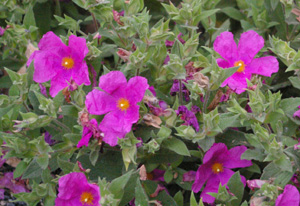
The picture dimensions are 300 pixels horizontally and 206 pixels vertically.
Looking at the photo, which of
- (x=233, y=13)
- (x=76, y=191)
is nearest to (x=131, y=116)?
(x=76, y=191)

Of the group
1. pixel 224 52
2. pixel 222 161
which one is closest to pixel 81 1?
pixel 224 52

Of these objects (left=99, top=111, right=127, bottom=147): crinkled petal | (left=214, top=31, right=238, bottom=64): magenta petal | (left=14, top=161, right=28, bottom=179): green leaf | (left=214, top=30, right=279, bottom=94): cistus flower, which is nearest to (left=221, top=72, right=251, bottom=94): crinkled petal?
(left=214, top=30, right=279, bottom=94): cistus flower

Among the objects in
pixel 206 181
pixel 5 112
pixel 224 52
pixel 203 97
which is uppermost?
pixel 224 52

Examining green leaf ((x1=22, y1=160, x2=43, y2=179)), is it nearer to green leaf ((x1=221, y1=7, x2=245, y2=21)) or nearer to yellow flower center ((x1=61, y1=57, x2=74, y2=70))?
yellow flower center ((x1=61, y1=57, x2=74, y2=70))

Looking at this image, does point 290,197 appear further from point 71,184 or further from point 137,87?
point 71,184

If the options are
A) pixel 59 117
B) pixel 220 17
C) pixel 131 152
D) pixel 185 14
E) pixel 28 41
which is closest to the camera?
pixel 131 152

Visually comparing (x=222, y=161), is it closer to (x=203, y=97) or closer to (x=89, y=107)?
(x=203, y=97)
